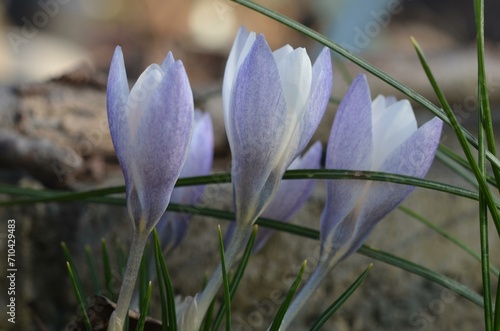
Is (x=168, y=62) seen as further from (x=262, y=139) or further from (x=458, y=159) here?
(x=458, y=159)

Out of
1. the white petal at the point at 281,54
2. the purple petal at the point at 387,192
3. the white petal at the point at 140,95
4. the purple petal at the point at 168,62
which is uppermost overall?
the white petal at the point at 281,54

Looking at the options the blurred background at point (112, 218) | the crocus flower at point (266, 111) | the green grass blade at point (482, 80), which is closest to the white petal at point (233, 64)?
the crocus flower at point (266, 111)

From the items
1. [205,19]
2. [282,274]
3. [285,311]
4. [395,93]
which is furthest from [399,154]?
[205,19]

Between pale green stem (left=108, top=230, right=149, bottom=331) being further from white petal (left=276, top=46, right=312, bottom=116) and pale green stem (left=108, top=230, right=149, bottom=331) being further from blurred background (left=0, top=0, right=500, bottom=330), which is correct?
blurred background (left=0, top=0, right=500, bottom=330)

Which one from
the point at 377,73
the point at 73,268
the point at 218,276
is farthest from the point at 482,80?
the point at 73,268

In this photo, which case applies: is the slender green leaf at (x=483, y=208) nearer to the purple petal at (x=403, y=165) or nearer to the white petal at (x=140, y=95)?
the purple petal at (x=403, y=165)

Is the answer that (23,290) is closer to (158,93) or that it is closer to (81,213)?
(81,213)

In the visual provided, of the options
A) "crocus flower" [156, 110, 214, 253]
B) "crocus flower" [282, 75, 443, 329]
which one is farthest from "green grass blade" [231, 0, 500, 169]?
"crocus flower" [156, 110, 214, 253]

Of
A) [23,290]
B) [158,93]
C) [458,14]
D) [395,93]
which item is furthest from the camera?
[458,14]
